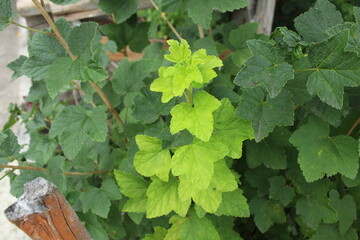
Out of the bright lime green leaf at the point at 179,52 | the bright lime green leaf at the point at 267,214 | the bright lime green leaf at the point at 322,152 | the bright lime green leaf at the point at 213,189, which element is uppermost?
the bright lime green leaf at the point at 179,52

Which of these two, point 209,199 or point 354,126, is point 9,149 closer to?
point 209,199

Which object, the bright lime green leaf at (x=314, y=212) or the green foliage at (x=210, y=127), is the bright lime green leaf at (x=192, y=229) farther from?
the bright lime green leaf at (x=314, y=212)

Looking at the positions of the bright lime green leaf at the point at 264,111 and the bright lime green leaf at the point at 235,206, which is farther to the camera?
the bright lime green leaf at the point at 235,206

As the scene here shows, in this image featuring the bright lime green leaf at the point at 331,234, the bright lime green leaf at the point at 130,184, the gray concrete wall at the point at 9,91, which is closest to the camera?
the bright lime green leaf at the point at 130,184

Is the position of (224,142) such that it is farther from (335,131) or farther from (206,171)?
(335,131)

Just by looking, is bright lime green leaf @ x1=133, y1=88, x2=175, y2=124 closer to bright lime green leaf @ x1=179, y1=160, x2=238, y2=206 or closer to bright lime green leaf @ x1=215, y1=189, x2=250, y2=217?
bright lime green leaf @ x1=179, y1=160, x2=238, y2=206

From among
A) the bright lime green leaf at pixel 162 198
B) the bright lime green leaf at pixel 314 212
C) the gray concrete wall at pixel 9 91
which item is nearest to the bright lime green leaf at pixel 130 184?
→ the bright lime green leaf at pixel 162 198

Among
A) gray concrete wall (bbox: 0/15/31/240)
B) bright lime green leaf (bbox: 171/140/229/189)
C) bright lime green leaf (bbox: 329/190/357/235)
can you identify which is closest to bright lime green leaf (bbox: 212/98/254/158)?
bright lime green leaf (bbox: 171/140/229/189)
